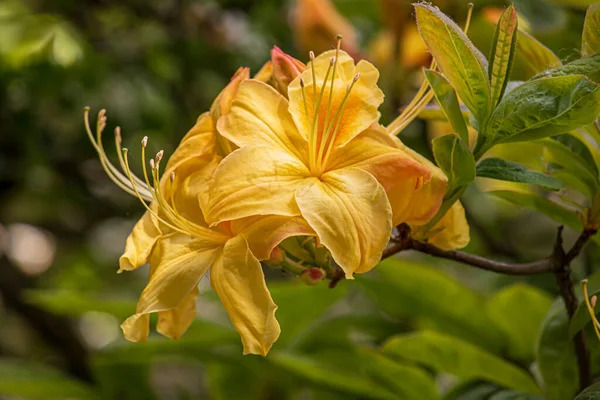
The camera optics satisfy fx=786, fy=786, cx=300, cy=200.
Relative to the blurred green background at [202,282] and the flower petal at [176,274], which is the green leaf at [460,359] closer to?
the blurred green background at [202,282]

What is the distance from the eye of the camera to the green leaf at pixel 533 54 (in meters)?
0.59

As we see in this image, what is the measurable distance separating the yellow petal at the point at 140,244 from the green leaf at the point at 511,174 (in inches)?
8.9

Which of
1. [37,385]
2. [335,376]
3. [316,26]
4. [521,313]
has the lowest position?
[37,385]

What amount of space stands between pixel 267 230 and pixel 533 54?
0.87 ft

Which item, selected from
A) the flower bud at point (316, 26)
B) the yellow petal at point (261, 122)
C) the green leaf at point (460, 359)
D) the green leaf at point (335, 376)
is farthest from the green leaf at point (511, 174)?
the flower bud at point (316, 26)

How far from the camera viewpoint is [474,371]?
716 millimetres

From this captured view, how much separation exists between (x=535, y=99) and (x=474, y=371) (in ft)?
1.03

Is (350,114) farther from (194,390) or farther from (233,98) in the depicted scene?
(194,390)

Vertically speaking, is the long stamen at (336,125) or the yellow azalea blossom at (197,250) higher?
the long stamen at (336,125)

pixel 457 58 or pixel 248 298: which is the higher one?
pixel 457 58

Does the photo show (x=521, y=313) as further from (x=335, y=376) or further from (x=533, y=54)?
(x=533, y=54)

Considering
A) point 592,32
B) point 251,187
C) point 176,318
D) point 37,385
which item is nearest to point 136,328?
point 176,318

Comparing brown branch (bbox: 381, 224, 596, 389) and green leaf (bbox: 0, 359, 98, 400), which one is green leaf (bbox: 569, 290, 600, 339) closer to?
brown branch (bbox: 381, 224, 596, 389)

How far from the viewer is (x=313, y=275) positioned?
52 cm
